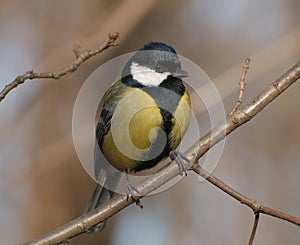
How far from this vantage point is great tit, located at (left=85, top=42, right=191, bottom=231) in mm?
2162

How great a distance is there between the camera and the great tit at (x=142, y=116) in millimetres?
2162

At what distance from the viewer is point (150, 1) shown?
3350mm

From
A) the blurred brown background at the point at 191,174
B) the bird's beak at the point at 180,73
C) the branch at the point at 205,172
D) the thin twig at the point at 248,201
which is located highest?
the blurred brown background at the point at 191,174

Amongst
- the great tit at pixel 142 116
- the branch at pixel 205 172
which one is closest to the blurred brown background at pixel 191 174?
the great tit at pixel 142 116

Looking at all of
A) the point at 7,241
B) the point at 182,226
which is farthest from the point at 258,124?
the point at 7,241

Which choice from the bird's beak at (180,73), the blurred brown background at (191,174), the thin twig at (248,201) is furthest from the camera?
the blurred brown background at (191,174)

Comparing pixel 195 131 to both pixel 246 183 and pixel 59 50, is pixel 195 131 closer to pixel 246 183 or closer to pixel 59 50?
pixel 59 50

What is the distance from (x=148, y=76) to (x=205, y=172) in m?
0.78

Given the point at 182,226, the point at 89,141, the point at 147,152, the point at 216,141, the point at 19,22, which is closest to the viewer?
the point at 216,141

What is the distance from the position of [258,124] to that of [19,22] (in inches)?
75.9

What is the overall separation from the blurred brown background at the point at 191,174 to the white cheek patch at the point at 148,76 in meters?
0.64

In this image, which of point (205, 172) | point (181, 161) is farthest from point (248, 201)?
point (181, 161)

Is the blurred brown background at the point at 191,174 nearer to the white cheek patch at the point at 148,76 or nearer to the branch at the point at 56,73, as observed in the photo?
the white cheek patch at the point at 148,76

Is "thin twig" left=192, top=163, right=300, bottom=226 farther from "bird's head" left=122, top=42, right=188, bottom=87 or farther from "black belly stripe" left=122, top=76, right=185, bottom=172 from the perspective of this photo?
"bird's head" left=122, top=42, right=188, bottom=87
